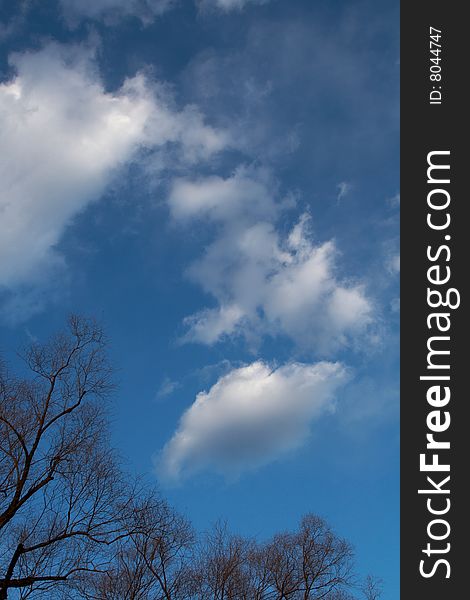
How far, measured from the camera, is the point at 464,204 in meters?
12.1

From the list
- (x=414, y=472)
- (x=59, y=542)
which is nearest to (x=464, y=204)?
(x=414, y=472)

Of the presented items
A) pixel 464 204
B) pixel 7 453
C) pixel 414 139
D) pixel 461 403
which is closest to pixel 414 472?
pixel 461 403

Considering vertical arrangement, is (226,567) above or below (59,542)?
above

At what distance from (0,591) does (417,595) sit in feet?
27.2

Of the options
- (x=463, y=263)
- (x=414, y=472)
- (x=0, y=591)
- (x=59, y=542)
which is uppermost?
(x=463, y=263)

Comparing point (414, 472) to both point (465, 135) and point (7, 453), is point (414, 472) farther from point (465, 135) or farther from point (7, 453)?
point (7, 453)

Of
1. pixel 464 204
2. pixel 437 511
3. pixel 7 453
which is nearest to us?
pixel 437 511

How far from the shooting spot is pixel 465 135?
12414mm

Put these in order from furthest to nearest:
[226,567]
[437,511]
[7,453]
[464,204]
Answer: [226,567]
[7,453]
[464,204]
[437,511]

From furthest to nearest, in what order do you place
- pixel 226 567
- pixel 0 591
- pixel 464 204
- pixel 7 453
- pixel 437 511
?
1. pixel 226 567
2. pixel 7 453
3. pixel 0 591
4. pixel 464 204
5. pixel 437 511

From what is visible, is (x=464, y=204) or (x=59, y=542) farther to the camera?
(x=59, y=542)

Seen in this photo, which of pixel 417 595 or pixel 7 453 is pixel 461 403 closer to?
pixel 417 595

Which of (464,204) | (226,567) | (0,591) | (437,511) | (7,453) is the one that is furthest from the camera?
(226,567)

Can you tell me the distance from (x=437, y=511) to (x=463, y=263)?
14.6 feet
